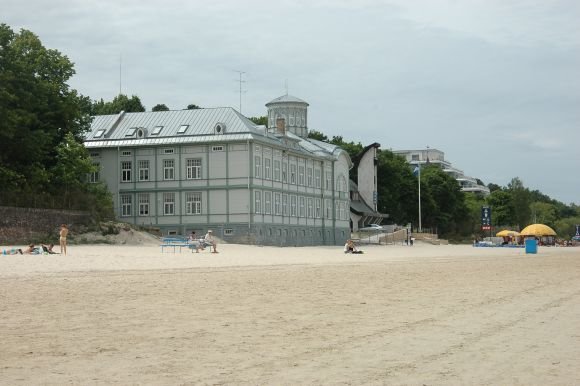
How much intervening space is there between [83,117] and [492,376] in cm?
6248

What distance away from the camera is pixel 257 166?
7462 cm

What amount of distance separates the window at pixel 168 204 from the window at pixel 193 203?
138cm

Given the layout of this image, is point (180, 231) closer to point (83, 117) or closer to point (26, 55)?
point (83, 117)

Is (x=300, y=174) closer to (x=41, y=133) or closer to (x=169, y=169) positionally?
(x=169, y=169)

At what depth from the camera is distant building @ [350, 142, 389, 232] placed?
376 ft

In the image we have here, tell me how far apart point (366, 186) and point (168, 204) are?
45.8 metres

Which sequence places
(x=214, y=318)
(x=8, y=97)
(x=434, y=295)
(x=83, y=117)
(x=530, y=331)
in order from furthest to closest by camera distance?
1. (x=83, y=117)
2. (x=8, y=97)
3. (x=434, y=295)
4. (x=214, y=318)
5. (x=530, y=331)

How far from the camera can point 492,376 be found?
35.2ft

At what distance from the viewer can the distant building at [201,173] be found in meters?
73.6

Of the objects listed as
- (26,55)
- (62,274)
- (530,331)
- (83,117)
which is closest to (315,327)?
(530,331)

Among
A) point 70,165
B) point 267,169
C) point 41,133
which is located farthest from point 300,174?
point 41,133

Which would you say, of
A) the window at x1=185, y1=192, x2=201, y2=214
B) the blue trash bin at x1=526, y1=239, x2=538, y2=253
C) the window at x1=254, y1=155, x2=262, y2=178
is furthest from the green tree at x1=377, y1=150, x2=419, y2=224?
the blue trash bin at x1=526, y1=239, x2=538, y2=253

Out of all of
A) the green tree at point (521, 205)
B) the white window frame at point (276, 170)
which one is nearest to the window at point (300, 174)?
the white window frame at point (276, 170)

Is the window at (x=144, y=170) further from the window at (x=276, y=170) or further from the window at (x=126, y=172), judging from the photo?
the window at (x=276, y=170)
